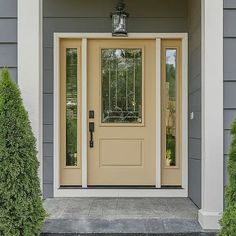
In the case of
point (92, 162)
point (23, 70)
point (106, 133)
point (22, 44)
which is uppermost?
point (22, 44)

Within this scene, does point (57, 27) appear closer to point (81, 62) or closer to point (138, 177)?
point (81, 62)

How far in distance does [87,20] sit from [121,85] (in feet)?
2.78

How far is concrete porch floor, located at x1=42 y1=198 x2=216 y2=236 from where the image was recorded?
293 cm

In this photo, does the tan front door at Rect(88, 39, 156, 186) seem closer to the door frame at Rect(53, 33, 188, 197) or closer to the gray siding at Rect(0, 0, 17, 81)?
the door frame at Rect(53, 33, 188, 197)

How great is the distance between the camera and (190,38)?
397cm

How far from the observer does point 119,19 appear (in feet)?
12.9

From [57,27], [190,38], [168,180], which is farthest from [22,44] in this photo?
[168,180]

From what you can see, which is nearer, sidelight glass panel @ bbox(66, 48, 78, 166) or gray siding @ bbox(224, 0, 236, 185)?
gray siding @ bbox(224, 0, 236, 185)

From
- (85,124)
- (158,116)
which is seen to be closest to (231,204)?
(158,116)

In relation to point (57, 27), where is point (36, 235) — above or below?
below

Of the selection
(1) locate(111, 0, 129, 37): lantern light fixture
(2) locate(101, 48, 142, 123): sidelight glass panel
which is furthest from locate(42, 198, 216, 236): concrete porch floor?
(1) locate(111, 0, 129, 37): lantern light fixture

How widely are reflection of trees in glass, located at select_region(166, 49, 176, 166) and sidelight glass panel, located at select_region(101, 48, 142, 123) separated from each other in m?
0.33

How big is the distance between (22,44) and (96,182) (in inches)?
79.9

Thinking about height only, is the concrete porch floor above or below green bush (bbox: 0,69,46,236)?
below
